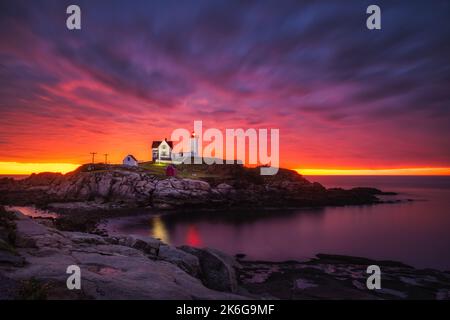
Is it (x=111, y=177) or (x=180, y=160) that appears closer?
(x=111, y=177)

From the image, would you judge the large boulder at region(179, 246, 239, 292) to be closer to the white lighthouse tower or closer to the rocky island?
the rocky island

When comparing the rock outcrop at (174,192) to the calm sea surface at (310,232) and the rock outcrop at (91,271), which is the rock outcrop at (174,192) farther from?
the rock outcrop at (91,271)

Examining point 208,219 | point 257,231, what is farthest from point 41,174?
point 257,231

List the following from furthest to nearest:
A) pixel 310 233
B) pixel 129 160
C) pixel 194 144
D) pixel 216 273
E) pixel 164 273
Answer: pixel 194 144
pixel 129 160
pixel 310 233
pixel 216 273
pixel 164 273

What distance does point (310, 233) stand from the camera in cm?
4503

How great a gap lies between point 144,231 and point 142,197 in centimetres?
2485

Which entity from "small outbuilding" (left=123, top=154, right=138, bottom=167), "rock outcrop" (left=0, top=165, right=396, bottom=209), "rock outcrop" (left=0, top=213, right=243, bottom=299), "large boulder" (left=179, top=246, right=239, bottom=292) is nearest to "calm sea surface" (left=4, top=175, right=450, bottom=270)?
"rock outcrop" (left=0, top=165, right=396, bottom=209)

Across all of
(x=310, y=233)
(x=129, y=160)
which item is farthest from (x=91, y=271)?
(x=129, y=160)

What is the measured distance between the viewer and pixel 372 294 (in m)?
19.3

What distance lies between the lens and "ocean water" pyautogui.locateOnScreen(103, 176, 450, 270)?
33.8m

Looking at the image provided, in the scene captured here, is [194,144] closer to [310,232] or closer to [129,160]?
[129,160]

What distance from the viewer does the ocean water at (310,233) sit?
3375 cm

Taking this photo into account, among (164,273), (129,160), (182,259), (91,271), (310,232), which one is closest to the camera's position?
(91,271)
